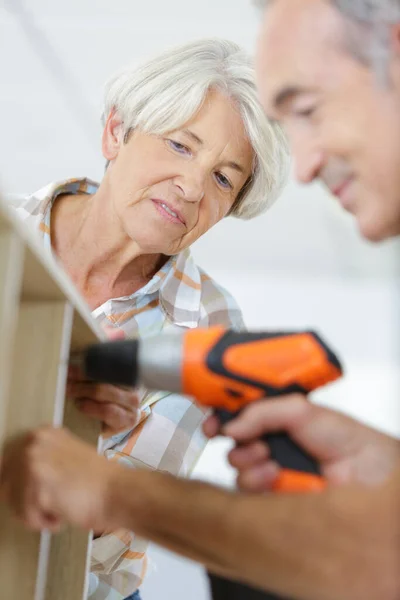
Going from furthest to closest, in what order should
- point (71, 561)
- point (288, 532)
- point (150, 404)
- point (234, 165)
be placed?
point (234, 165) → point (150, 404) → point (71, 561) → point (288, 532)

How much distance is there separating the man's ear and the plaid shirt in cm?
10

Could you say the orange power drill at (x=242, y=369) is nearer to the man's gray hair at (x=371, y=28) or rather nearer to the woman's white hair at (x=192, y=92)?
the man's gray hair at (x=371, y=28)

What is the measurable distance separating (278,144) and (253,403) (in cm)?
83

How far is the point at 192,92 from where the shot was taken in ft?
4.66

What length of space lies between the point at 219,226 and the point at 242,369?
2.15 metres

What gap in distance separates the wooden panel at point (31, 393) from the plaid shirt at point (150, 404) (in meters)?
0.45

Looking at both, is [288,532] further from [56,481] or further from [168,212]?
[168,212]

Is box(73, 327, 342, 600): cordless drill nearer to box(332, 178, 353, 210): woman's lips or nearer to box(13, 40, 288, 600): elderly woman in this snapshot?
box(332, 178, 353, 210): woman's lips

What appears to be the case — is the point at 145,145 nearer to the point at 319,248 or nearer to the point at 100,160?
the point at 100,160

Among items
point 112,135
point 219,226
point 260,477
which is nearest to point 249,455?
point 260,477

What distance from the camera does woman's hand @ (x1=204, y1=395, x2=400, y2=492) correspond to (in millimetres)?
824

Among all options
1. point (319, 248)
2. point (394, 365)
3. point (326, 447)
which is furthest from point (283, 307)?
point (326, 447)

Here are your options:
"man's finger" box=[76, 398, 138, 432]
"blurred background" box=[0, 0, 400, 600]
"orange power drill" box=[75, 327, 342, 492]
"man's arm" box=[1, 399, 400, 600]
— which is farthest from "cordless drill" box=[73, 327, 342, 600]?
"blurred background" box=[0, 0, 400, 600]

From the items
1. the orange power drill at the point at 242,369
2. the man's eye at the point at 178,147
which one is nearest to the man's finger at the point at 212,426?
the orange power drill at the point at 242,369
